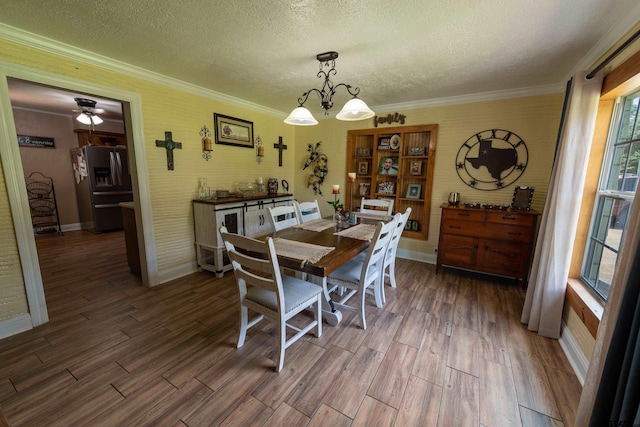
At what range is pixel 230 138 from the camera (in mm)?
3678

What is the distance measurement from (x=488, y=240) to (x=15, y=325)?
468cm

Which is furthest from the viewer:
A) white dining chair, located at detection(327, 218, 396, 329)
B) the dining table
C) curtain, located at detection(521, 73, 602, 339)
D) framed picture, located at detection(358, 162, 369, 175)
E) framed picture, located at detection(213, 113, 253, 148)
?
framed picture, located at detection(358, 162, 369, 175)

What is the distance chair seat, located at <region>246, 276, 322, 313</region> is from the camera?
1.75 m

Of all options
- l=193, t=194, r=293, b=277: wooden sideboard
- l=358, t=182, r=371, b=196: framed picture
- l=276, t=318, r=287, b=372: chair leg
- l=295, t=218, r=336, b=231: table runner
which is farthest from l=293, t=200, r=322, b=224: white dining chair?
l=358, t=182, r=371, b=196: framed picture

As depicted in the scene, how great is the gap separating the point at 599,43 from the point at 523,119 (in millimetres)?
1261

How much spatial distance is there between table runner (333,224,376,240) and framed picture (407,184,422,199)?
64.4 inches

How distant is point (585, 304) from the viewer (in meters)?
1.75

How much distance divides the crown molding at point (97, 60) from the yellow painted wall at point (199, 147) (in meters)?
0.04

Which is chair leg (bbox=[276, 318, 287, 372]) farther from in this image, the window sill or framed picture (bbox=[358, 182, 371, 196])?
framed picture (bbox=[358, 182, 371, 196])

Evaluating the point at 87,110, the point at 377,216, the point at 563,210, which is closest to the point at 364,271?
the point at 377,216

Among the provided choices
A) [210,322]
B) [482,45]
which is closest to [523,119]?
[482,45]

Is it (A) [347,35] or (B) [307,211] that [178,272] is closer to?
(B) [307,211]

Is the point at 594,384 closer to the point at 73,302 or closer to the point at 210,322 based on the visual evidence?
the point at 210,322

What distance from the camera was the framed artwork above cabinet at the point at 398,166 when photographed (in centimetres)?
381
